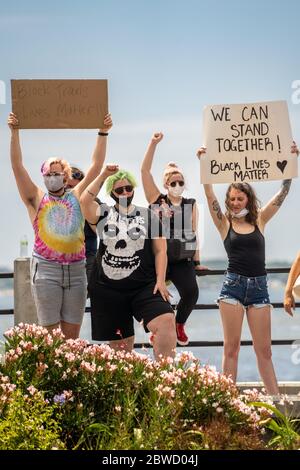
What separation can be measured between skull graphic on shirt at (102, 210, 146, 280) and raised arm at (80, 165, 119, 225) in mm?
168

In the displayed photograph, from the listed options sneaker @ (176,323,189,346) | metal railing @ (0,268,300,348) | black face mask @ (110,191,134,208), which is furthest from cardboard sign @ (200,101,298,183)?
metal railing @ (0,268,300,348)

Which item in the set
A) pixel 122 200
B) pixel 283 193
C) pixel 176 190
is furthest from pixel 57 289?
pixel 283 193

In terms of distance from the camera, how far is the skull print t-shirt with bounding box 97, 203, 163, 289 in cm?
930

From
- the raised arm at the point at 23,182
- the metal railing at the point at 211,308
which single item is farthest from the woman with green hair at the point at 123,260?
the metal railing at the point at 211,308

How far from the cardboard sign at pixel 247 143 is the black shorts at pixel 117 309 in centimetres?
146

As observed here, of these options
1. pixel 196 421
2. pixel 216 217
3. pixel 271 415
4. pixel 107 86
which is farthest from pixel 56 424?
pixel 107 86

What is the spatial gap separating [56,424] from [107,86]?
4126mm

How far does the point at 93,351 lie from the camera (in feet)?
26.2

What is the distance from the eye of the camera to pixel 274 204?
32.0ft

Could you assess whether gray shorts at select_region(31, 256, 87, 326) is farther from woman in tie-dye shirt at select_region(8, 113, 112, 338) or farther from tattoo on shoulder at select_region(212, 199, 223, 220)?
tattoo on shoulder at select_region(212, 199, 223, 220)

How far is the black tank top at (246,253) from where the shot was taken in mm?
9359

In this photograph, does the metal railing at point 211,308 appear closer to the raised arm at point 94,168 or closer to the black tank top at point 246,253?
the black tank top at point 246,253

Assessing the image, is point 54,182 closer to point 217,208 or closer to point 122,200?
point 122,200
